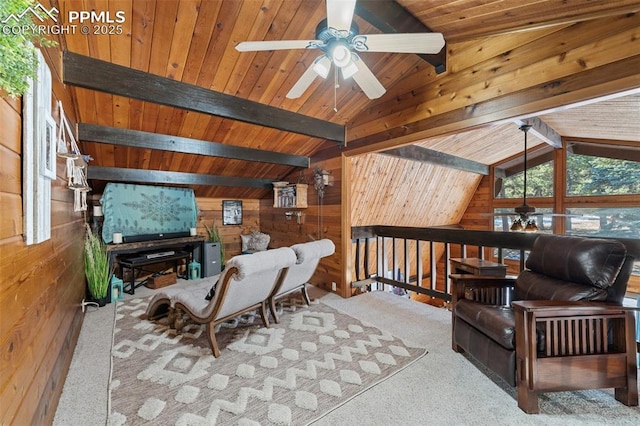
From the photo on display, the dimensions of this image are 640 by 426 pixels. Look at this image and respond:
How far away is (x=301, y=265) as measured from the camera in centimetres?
308

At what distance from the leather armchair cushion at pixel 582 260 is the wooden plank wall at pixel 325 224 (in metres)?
2.49

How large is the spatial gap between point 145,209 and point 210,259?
1.42 meters

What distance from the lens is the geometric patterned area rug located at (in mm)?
1779

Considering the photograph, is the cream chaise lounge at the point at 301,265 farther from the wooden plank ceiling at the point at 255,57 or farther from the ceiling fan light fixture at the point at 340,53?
the ceiling fan light fixture at the point at 340,53

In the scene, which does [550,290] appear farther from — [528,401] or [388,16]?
[388,16]

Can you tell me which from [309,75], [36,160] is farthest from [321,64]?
[36,160]

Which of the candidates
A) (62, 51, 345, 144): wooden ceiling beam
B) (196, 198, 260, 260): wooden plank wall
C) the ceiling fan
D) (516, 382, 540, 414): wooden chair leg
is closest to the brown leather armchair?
(516, 382, 540, 414): wooden chair leg

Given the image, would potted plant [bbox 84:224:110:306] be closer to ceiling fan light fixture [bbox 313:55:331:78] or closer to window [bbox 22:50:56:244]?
window [bbox 22:50:56:244]

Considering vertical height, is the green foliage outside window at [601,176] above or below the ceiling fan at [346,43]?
below

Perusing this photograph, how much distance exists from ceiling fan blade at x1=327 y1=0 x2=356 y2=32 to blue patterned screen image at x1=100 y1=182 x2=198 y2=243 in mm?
4529

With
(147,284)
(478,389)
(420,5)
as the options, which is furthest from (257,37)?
(147,284)

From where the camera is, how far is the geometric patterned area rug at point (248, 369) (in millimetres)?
1779

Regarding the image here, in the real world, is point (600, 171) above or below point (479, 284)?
above

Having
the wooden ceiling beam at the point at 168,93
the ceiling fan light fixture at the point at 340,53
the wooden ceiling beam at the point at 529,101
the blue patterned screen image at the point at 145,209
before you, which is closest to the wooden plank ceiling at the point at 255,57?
the wooden ceiling beam at the point at 168,93
